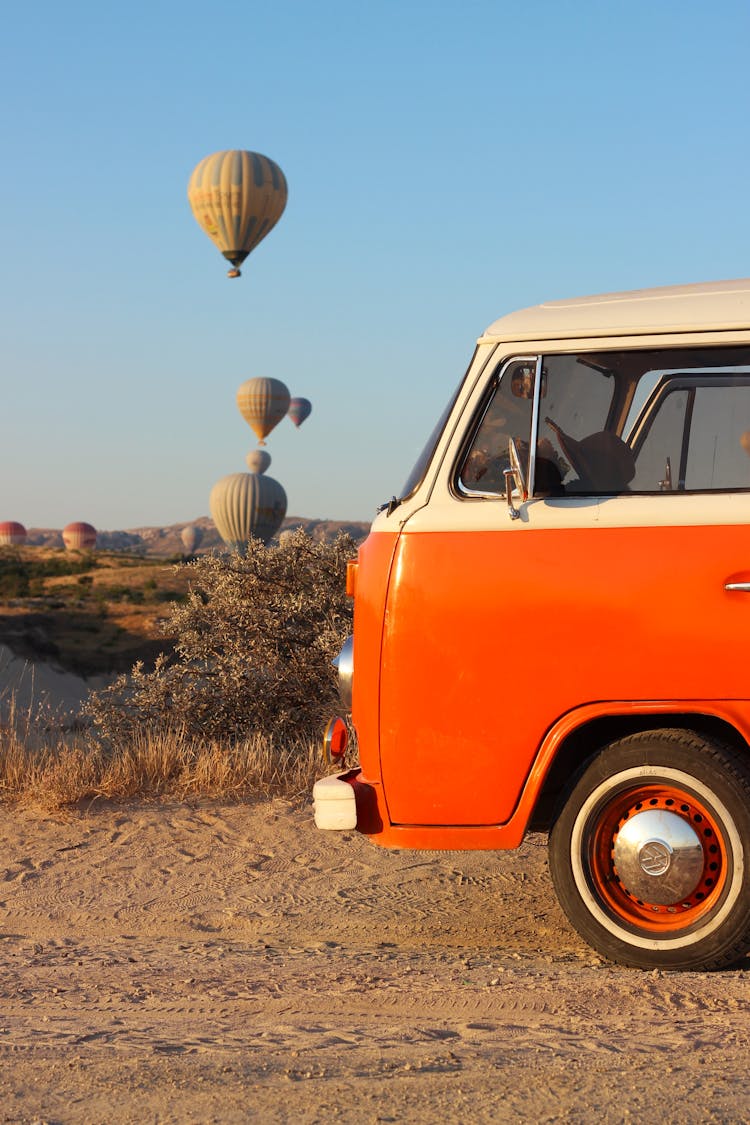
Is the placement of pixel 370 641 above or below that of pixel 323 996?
above

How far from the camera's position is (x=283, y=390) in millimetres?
71750

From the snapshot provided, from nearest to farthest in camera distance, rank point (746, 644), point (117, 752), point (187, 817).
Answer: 1. point (746, 644)
2. point (187, 817)
3. point (117, 752)

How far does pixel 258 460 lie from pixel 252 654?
8522 cm

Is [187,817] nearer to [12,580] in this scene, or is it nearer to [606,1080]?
[606,1080]

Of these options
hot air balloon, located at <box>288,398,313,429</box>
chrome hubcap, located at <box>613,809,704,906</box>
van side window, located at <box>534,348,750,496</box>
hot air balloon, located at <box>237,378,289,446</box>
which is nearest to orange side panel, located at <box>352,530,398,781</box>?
van side window, located at <box>534,348,750,496</box>

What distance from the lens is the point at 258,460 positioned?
9562 cm

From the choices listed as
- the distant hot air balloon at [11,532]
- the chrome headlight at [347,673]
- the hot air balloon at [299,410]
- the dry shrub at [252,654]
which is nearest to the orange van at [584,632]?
the chrome headlight at [347,673]

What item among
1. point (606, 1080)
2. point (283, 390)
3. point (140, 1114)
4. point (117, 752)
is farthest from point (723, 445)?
point (283, 390)

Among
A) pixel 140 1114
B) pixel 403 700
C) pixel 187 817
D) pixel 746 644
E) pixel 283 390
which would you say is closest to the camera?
pixel 140 1114

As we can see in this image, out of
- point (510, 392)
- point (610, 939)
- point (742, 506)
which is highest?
point (510, 392)

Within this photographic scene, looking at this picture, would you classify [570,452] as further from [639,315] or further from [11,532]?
[11,532]

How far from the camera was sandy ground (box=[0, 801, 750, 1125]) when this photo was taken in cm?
334

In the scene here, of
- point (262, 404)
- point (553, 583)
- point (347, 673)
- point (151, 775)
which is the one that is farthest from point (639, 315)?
point (262, 404)

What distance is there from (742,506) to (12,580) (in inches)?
2084
